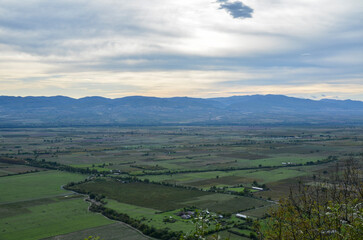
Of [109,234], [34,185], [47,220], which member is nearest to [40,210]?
[47,220]

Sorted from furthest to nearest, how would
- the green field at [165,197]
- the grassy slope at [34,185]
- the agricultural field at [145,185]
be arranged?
the grassy slope at [34,185], the green field at [165,197], the agricultural field at [145,185]

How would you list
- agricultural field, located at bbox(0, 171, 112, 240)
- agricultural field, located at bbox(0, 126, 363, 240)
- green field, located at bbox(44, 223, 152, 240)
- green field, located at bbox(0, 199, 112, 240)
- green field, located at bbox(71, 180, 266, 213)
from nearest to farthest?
green field, located at bbox(44, 223, 152, 240) → green field, located at bbox(0, 199, 112, 240) → agricultural field, located at bbox(0, 171, 112, 240) → agricultural field, located at bbox(0, 126, 363, 240) → green field, located at bbox(71, 180, 266, 213)

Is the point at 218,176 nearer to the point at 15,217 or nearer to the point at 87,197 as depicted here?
the point at 87,197

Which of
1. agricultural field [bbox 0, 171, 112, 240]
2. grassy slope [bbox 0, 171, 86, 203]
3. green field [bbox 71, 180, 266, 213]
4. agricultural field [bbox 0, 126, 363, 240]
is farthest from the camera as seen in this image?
grassy slope [bbox 0, 171, 86, 203]

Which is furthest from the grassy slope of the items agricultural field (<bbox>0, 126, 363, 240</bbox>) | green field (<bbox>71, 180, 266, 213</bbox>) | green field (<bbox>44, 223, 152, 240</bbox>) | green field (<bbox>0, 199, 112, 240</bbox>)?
green field (<bbox>44, 223, 152, 240</bbox>)

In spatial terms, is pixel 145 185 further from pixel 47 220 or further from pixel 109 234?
pixel 109 234

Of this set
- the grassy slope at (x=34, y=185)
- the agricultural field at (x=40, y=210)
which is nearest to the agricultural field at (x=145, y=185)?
the grassy slope at (x=34, y=185)

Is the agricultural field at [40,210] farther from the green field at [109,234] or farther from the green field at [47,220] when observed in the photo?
the green field at [109,234]

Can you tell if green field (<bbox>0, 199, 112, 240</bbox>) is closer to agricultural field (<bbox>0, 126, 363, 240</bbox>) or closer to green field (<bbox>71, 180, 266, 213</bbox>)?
agricultural field (<bbox>0, 126, 363, 240</bbox>)

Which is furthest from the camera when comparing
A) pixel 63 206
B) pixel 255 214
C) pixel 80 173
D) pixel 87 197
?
pixel 80 173

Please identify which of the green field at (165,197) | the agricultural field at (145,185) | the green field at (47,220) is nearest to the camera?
the green field at (47,220)

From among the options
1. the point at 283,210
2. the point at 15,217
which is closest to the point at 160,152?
the point at 15,217
